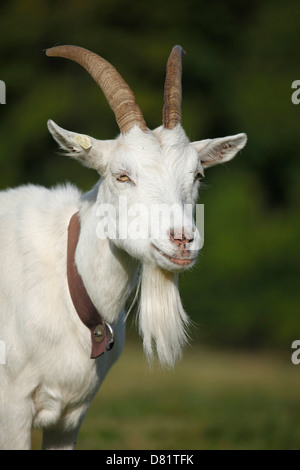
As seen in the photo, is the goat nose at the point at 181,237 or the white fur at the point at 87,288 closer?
the goat nose at the point at 181,237

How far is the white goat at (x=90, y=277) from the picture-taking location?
158 inches

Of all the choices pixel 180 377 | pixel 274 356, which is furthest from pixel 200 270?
pixel 180 377

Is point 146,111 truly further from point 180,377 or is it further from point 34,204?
point 34,204

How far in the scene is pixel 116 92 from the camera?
14.0ft

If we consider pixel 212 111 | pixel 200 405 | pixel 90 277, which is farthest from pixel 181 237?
pixel 212 111

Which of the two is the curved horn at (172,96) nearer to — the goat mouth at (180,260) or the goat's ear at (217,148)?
the goat's ear at (217,148)

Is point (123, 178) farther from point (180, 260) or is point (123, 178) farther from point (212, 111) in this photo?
point (212, 111)

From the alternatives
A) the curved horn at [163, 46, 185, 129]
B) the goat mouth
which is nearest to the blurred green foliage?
the curved horn at [163, 46, 185, 129]

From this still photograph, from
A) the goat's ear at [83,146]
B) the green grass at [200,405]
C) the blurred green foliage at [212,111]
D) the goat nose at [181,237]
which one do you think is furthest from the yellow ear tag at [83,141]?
the blurred green foliage at [212,111]

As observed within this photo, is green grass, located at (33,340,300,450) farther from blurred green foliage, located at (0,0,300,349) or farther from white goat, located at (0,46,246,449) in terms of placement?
blurred green foliage, located at (0,0,300,349)

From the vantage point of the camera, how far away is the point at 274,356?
15086 millimetres

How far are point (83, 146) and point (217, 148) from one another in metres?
0.90

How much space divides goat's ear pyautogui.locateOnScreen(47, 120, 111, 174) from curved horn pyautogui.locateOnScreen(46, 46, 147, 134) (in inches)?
6.6

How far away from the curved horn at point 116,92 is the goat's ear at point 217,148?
0.46 meters
